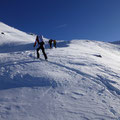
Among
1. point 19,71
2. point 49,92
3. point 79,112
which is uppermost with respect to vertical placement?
point 19,71

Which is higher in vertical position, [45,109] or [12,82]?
[12,82]

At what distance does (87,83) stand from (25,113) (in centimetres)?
327

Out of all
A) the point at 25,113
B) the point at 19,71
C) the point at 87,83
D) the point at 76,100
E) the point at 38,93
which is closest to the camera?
the point at 25,113

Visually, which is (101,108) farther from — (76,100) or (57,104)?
(57,104)

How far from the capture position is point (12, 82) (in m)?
→ 5.54

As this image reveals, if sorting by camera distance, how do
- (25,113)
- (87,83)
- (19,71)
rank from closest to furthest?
(25,113) < (87,83) < (19,71)

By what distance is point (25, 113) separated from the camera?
3695 mm

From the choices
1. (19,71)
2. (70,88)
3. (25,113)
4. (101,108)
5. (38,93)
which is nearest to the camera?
(25,113)

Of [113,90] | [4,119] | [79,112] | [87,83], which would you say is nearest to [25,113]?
[4,119]

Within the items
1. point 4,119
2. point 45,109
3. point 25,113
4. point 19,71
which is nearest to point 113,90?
point 45,109

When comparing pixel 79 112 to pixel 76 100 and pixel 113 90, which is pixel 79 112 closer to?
pixel 76 100

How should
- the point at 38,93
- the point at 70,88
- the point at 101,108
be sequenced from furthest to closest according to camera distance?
1. the point at 70,88
2. the point at 38,93
3. the point at 101,108

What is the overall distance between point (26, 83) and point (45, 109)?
6.49 ft

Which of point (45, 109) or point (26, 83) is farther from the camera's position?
point (26, 83)
